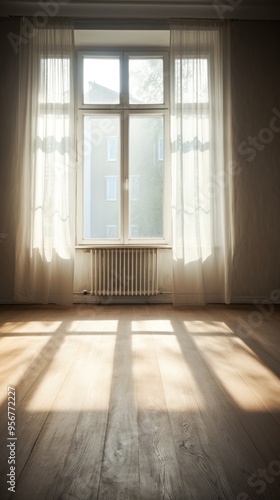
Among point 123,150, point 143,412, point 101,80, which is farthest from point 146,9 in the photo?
point 143,412

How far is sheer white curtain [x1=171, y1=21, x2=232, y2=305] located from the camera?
542cm

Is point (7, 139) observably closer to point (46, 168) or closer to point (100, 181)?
point (46, 168)

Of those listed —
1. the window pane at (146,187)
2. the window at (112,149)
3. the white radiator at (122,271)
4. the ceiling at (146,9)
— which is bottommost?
the white radiator at (122,271)

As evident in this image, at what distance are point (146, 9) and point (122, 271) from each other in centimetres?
339

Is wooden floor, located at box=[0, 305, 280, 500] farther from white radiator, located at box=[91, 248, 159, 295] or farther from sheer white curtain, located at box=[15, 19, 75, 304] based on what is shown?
white radiator, located at box=[91, 248, 159, 295]

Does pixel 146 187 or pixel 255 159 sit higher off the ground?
pixel 255 159

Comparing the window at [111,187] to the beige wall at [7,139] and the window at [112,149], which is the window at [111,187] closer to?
the window at [112,149]

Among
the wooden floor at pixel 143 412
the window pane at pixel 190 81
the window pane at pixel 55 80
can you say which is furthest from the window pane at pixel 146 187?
the wooden floor at pixel 143 412

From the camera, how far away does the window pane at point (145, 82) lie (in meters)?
5.88

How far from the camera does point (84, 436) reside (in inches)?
72.4

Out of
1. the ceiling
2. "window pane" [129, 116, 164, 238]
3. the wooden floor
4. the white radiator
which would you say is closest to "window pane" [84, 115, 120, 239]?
"window pane" [129, 116, 164, 238]

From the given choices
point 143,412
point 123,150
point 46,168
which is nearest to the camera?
point 143,412

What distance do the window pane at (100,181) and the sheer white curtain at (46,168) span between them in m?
0.45

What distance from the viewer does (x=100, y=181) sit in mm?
5855
